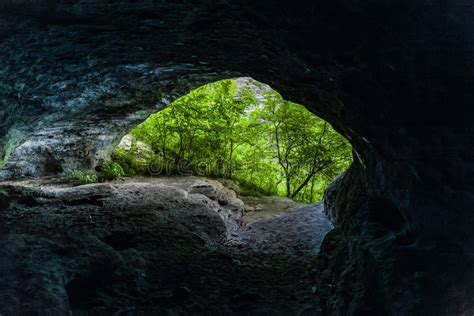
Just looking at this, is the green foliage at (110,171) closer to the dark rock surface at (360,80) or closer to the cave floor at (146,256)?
the cave floor at (146,256)

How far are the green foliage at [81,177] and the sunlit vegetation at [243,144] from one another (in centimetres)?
162

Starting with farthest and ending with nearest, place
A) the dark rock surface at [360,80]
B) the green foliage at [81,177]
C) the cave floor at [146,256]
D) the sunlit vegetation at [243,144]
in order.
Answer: the sunlit vegetation at [243,144] < the green foliage at [81,177] < the cave floor at [146,256] < the dark rock surface at [360,80]

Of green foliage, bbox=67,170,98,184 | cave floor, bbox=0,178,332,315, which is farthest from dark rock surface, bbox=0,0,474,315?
green foliage, bbox=67,170,98,184

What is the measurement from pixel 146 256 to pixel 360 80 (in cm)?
445

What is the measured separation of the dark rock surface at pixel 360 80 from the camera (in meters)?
2.89

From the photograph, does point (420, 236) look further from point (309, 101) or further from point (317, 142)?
point (317, 142)

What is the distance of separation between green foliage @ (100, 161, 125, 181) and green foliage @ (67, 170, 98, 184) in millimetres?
364

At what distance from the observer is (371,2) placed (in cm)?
281

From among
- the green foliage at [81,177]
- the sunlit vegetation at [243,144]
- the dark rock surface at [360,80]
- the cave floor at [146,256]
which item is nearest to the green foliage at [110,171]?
the green foliage at [81,177]

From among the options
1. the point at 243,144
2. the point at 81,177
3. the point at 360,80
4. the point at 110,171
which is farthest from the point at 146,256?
the point at 243,144

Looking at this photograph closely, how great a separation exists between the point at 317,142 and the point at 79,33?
8652mm

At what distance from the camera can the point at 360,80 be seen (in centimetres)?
359

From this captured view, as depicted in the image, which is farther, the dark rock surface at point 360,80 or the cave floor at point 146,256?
the cave floor at point 146,256

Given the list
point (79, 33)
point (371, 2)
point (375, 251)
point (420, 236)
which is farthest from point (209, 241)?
point (371, 2)
